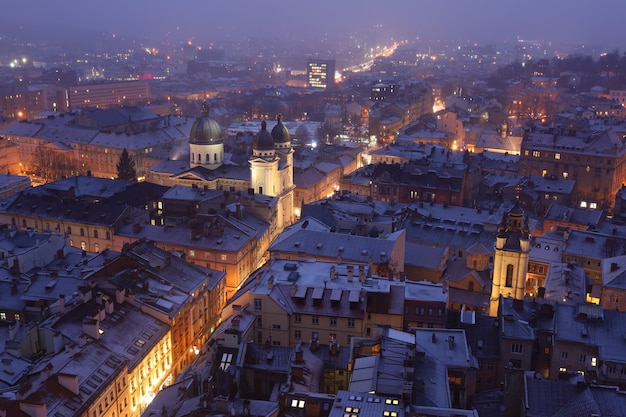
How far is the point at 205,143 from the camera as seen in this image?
108 meters

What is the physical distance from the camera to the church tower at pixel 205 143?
107375 mm

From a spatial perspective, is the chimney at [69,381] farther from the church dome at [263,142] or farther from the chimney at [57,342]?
the church dome at [263,142]

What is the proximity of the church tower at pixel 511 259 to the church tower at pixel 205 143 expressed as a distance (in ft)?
190

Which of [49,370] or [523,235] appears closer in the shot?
[49,370]

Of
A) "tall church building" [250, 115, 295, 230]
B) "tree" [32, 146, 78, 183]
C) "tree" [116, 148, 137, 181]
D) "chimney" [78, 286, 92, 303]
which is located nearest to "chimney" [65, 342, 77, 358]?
"chimney" [78, 286, 92, 303]

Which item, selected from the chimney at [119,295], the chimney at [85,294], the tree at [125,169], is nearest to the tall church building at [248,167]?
the tree at [125,169]

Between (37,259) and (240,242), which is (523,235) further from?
(37,259)

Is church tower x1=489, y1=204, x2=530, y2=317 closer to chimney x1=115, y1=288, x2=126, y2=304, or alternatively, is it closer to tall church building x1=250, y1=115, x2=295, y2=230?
chimney x1=115, y1=288, x2=126, y2=304

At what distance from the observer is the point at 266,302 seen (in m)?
55.2

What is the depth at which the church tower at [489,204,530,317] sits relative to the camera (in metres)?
60.6

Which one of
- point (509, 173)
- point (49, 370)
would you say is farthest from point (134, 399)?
point (509, 173)

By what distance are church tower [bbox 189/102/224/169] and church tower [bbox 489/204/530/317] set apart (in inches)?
2283

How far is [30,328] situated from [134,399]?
31.1 feet

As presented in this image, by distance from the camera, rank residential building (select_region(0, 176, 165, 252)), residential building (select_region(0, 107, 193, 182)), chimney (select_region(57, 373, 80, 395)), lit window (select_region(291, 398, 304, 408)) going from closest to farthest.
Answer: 1. lit window (select_region(291, 398, 304, 408))
2. chimney (select_region(57, 373, 80, 395))
3. residential building (select_region(0, 176, 165, 252))
4. residential building (select_region(0, 107, 193, 182))
